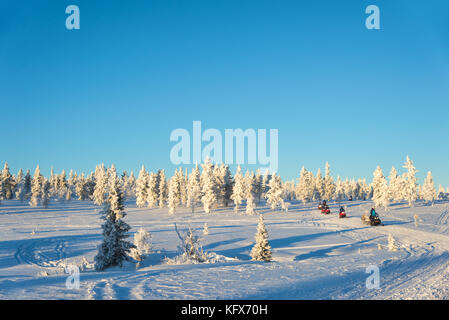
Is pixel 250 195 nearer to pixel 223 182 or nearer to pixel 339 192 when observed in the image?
pixel 223 182

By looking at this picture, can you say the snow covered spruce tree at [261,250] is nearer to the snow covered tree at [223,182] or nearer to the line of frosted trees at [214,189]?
the line of frosted trees at [214,189]

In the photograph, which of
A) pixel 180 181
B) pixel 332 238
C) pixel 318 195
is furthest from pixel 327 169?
pixel 332 238

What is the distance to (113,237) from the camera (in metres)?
20.6

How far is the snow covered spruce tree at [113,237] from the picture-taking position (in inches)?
791

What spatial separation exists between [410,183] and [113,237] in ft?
222

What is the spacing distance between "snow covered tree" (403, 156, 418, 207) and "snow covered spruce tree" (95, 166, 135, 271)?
6498cm

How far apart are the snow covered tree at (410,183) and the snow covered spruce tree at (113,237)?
213 feet

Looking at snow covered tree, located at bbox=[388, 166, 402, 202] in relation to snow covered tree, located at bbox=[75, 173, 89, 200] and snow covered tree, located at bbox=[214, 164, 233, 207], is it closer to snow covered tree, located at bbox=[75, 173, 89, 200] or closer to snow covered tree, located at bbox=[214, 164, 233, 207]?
snow covered tree, located at bbox=[214, 164, 233, 207]

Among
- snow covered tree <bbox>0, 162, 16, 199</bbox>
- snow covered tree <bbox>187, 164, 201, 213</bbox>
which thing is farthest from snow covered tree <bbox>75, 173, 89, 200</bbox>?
snow covered tree <bbox>187, 164, 201, 213</bbox>

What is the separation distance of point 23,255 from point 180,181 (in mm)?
59365

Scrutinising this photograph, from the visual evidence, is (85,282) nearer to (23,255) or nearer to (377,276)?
(377,276)

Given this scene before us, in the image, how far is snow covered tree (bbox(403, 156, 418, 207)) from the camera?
66625 mm


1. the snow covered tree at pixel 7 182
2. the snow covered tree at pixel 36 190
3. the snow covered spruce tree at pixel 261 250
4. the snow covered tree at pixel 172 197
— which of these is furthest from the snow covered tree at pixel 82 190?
the snow covered spruce tree at pixel 261 250
